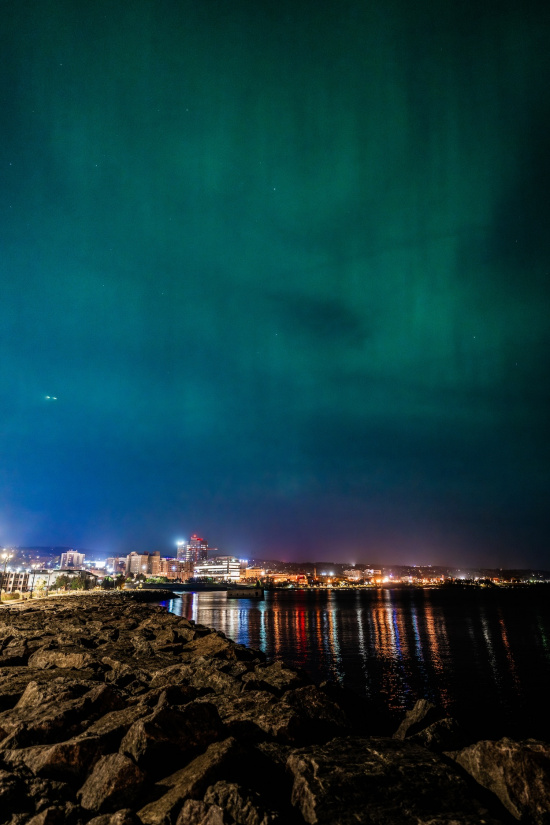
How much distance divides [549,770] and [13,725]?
8544 millimetres

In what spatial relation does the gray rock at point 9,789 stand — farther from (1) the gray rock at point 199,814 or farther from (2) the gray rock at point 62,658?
(2) the gray rock at point 62,658

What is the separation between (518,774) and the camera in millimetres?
6750

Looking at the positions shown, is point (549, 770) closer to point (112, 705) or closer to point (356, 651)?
point (112, 705)

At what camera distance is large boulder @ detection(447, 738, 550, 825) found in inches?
256

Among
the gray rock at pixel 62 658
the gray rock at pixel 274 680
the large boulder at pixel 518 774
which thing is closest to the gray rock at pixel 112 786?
the large boulder at pixel 518 774

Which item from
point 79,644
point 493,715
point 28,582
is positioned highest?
point 28,582

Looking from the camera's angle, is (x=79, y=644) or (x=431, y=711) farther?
(x=79, y=644)

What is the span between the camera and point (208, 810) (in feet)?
18.7

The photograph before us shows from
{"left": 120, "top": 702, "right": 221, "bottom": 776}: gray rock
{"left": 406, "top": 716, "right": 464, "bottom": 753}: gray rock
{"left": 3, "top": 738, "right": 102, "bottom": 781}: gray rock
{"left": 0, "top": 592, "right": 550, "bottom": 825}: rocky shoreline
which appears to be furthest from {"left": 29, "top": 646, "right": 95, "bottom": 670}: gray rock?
{"left": 406, "top": 716, "right": 464, "bottom": 753}: gray rock

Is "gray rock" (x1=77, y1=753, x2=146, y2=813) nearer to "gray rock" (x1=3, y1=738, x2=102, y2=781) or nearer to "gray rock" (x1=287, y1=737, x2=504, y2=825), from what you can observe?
"gray rock" (x1=3, y1=738, x2=102, y2=781)

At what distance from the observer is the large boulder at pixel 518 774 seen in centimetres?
649

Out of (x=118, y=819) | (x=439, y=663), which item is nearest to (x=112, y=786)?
(x=118, y=819)

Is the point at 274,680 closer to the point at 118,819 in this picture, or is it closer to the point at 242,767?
the point at 242,767

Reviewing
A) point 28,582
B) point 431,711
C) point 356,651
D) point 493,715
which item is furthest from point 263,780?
point 28,582
